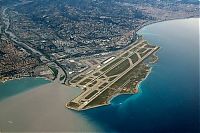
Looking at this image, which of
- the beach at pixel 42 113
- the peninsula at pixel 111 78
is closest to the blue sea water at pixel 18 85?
the beach at pixel 42 113

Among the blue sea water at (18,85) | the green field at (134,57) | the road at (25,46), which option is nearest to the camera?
the blue sea water at (18,85)

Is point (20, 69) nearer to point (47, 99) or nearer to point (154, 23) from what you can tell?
point (47, 99)

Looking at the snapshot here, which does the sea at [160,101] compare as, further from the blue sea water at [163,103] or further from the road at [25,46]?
the road at [25,46]

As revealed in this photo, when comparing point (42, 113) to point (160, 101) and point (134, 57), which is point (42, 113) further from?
point (134, 57)

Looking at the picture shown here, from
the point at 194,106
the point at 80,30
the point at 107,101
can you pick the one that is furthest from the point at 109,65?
the point at 80,30

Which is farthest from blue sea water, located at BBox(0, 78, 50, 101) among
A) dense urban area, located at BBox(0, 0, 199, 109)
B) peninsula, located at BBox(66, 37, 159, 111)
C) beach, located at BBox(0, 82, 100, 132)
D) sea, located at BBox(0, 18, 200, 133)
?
peninsula, located at BBox(66, 37, 159, 111)
